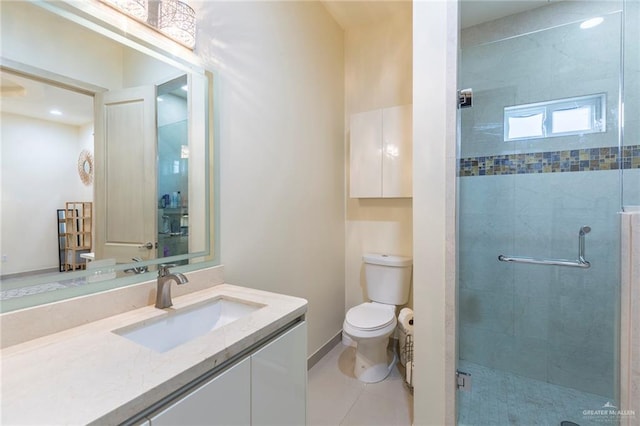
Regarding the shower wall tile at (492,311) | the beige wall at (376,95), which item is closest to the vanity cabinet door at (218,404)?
the shower wall tile at (492,311)

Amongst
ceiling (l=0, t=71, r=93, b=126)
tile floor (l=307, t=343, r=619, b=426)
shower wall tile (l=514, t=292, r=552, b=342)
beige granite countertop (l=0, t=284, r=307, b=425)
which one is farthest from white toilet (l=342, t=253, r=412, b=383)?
ceiling (l=0, t=71, r=93, b=126)

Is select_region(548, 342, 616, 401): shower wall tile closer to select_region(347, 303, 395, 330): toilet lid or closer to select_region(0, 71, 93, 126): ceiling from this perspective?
select_region(347, 303, 395, 330): toilet lid

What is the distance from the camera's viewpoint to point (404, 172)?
7.50 ft

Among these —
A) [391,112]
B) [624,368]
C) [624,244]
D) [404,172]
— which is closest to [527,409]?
[624,368]

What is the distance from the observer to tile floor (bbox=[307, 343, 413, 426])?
1.65 metres

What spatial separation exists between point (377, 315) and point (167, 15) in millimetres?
2107

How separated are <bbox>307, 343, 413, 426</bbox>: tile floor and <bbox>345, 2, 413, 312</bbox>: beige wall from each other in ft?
2.33

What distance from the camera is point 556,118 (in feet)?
6.29

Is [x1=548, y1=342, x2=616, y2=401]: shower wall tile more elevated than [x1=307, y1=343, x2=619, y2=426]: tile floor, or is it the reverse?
[x1=548, y1=342, x2=616, y2=401]: shower wall tile

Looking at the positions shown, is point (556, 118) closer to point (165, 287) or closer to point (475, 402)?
point (475, 402)

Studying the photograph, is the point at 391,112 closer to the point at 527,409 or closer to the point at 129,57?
the point at 129,57

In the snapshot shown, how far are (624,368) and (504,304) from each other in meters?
0.77

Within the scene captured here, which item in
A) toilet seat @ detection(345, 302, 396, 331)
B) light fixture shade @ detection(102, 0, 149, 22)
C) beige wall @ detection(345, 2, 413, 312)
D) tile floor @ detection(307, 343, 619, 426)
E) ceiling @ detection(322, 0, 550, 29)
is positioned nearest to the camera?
light fixture shade @ detection(102, 0, 149, 22)

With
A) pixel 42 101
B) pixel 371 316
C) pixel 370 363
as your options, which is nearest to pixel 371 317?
pixel 371 316
